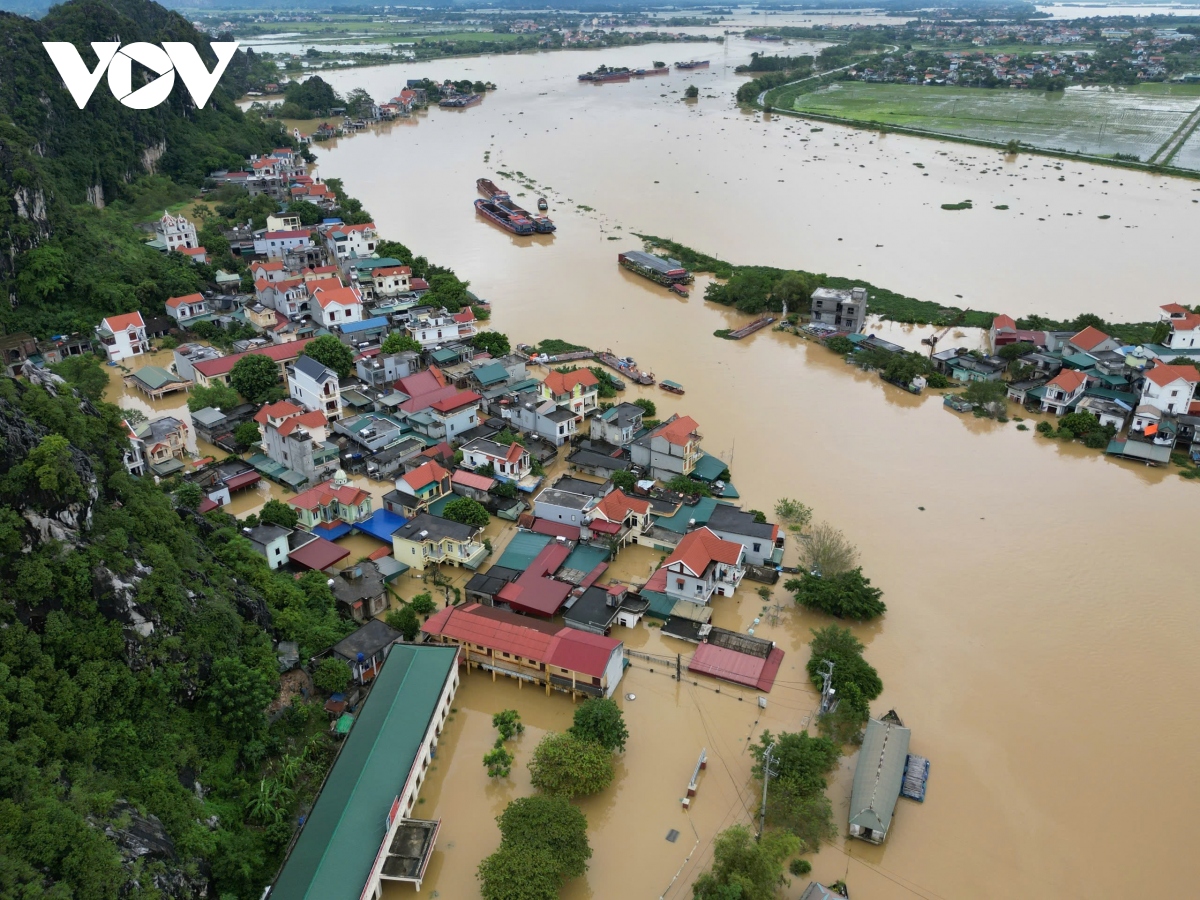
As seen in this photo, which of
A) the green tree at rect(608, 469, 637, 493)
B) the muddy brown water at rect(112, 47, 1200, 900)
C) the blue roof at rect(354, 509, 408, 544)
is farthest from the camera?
the green tree at rect(608, 469, 637, 493)

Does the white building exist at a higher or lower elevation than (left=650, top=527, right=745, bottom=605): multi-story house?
higher

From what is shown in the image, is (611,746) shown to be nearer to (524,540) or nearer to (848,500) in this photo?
(524,540)

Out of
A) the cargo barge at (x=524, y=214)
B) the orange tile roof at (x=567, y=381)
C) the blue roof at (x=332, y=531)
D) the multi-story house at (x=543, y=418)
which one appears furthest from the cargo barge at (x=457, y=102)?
the blue roof at (x=332, y=531)

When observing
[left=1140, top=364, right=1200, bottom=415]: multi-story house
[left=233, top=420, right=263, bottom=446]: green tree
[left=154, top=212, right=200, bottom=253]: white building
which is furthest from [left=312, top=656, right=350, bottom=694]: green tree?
[left=154, top=212, right=200, bottom=253]: white building

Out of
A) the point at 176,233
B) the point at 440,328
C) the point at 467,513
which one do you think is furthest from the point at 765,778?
the point at 176,233

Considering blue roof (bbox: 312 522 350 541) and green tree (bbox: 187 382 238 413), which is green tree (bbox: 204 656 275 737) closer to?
blue roof (bbox: 312 522 350 541)

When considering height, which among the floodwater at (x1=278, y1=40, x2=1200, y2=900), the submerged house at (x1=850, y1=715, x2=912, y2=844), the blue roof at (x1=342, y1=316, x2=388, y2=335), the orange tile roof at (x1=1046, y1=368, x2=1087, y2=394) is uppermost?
the blue roof at (x1=342, y1=316, x2=388, y2=335)
